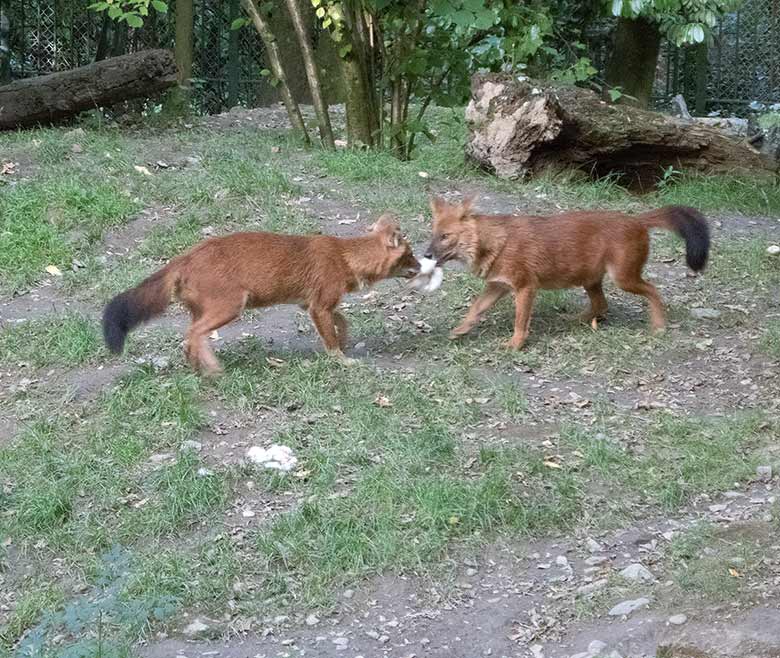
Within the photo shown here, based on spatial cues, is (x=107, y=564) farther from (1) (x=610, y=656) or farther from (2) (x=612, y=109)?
(2) (x=612, y=109)

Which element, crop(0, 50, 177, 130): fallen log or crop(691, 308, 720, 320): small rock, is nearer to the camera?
crop(691, 308, 720, 320): small rock

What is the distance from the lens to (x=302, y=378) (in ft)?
23.3

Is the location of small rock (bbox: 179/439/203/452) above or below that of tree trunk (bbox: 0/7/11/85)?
below

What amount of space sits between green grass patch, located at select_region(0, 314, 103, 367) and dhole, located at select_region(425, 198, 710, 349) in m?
2.25

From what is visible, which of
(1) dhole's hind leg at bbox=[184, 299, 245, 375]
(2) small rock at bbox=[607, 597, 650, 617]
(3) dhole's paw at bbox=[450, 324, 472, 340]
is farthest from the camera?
(3) dhole's paw at bbox=[450, 324, 472, 340]

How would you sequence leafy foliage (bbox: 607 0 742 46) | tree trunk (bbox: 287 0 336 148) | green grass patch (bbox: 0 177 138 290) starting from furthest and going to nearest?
leafy foliage (bbox: 607 0 742 46), tree trunk (bbox: 287 0 336 148), green grass patch (bbox: 0 177 138 290)

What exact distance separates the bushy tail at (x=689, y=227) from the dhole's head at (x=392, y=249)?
153cm

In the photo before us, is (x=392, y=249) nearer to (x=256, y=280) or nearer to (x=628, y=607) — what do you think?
(x=256, y=280)

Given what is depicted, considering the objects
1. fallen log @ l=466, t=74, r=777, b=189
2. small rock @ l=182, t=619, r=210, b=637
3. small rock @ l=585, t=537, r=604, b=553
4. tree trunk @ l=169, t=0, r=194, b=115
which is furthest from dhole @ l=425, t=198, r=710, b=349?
tree trunk @ l=169, t=0, r=194, b=115

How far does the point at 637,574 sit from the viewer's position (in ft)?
16.8

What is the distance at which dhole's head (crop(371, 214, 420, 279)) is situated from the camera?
7566 millimetres

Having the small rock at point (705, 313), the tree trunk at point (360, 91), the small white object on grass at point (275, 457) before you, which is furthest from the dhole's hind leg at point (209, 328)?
the tree trunk at point (360, 91)

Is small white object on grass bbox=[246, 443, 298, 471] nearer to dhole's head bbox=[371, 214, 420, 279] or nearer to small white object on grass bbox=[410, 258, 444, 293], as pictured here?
dhole's head bbox=[371, 214, 420, 279]

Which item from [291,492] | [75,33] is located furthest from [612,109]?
[75,33]
